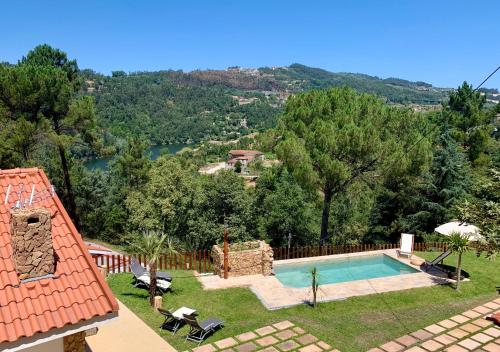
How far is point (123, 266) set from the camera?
14352mm

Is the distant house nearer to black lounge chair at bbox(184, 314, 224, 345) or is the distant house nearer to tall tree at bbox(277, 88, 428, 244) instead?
tall tree at bbox(277, 88, 428, 244)

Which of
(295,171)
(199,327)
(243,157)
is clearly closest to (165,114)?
(243,157)

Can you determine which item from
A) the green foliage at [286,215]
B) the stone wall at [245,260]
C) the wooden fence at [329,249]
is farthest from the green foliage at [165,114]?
the stone wall at [245,260]

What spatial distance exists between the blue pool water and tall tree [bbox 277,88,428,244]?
11.3 ft

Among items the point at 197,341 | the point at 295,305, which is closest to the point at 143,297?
the point at 197,341

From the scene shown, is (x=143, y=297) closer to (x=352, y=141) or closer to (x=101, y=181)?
(x=352, y=141)

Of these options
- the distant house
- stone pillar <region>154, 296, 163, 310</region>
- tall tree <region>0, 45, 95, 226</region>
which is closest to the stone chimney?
stone pillar <region>154, 296, 163, 310</region>

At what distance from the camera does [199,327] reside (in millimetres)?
9555

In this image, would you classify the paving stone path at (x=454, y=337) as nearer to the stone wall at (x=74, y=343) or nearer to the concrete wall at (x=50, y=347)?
the stone wall at (x=74, y=343)

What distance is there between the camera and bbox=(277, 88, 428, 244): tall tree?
17906mm

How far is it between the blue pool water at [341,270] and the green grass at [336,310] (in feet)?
8.26

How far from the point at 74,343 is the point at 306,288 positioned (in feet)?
29.5

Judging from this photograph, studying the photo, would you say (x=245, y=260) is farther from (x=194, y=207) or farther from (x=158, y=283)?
(x=194, y=207)

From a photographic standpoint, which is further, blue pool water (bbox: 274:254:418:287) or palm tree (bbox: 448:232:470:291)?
blue pool water (bbox: 274:254:418:287)
